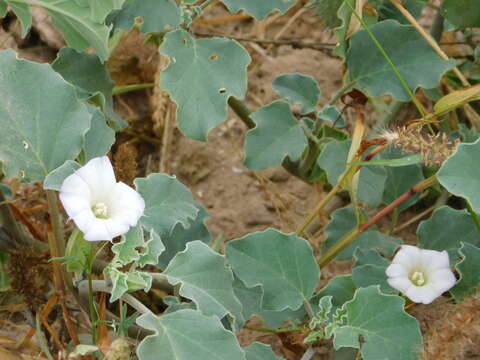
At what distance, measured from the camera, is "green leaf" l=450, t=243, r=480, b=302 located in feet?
4.66

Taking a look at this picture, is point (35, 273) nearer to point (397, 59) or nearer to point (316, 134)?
point (316, 134)

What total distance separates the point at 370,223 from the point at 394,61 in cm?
39

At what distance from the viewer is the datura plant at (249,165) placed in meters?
1.20

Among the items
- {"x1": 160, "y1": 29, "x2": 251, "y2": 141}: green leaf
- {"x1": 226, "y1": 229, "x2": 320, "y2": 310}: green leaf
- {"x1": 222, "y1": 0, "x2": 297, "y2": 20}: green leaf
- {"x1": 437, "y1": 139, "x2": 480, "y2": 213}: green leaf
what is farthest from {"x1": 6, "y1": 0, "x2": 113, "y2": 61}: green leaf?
{"x1": 437, "y1": 139, "x2": 480, "y2": 213}: green leaf

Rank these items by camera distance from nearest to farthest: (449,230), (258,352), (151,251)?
(151,251), (258,352), (449,230)

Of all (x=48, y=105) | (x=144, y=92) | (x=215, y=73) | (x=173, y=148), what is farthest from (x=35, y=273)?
(x=144, y=92)

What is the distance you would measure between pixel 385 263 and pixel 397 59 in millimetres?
448

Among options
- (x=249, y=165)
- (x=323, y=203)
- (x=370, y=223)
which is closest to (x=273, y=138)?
(x=249, y=165)

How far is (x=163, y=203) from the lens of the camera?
137 cm

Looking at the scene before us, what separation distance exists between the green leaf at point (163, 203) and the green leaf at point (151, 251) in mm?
95

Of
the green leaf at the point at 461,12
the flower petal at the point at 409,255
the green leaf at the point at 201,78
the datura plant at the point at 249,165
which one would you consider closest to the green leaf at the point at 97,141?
the datura plant at the point at 249,165

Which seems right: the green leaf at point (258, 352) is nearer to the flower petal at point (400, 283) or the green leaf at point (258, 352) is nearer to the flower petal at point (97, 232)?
the flower petal at point (400, 283)

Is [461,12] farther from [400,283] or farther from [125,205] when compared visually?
[125,205]

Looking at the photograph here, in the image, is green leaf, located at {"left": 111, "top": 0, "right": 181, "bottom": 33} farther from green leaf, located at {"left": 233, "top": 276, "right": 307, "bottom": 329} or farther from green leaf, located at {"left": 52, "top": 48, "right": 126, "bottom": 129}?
green leaf, located at {"left": 233, "top": 276, "right": 307, "bottom": 329}
